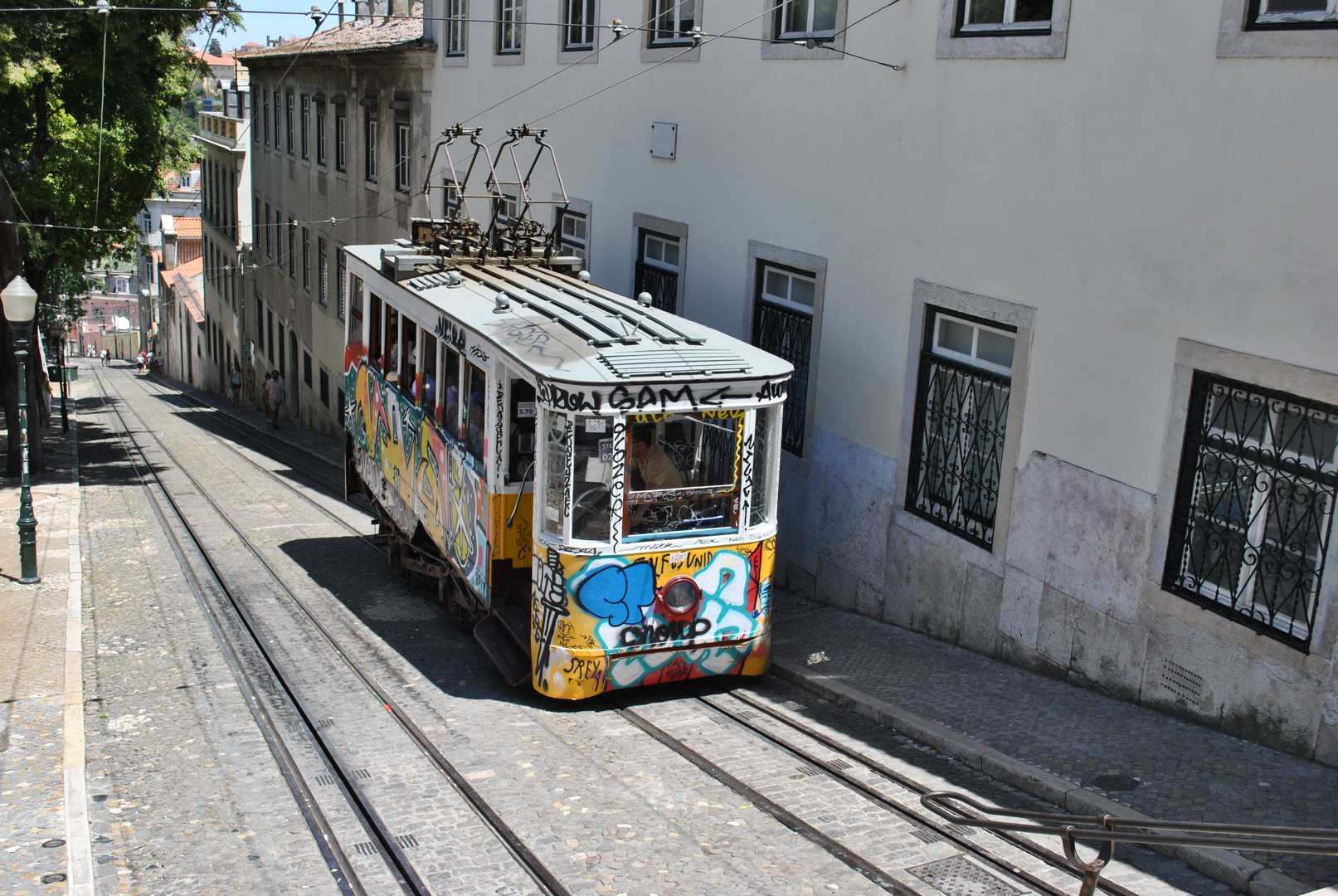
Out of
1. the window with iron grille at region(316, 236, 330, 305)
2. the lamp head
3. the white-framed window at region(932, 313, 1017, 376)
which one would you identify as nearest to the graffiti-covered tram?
the white-framed window at region(932, 313, 1017, 376)

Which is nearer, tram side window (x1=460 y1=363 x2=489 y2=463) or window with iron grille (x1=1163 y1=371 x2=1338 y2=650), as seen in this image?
window with iron grille (x1=1163 y1=371 x2=1338 y2=650)

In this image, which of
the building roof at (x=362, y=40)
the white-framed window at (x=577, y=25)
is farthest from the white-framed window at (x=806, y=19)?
the building roof at (x=362, y=40)

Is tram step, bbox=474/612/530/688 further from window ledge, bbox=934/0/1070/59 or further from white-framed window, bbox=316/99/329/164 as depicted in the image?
white-framed window, bbox=316/99/329/164

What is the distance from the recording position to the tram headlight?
8.30 m

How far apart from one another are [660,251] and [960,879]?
372 inches

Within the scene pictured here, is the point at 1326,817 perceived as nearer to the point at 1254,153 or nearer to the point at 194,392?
the point at 1254,153

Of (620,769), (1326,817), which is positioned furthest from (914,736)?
(1326,817)

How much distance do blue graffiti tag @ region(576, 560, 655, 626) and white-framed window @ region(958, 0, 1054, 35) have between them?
4680 millimetres

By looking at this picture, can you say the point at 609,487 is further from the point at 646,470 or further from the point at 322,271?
the point at 322,271

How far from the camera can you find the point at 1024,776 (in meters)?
7.01

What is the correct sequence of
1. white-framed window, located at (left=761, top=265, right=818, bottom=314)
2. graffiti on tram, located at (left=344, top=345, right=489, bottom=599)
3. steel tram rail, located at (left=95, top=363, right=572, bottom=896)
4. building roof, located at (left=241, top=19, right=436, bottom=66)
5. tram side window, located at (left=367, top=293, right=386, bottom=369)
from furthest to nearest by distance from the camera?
building roof, located at (left=241, top=19, right=436, bottom=66), tram side window, located at (left=367, top=293, right=386, bottom=369), white-framed window, located at (left=761, top=265, right=818, bottom=314), graffiti on tram, located at (left=344, top=345, right=489, bottom=599), steel tram rail, located at (left=95, top=363, right=572, bottom=896)

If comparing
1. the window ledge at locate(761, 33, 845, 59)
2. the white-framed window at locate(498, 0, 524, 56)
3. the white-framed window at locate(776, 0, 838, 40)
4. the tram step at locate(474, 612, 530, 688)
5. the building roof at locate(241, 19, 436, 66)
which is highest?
the building roof at locate(241, 19, 436, 66)

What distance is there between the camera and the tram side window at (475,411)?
9148 mm

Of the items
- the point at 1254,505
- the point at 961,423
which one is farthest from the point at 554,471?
the point at 1254,505
